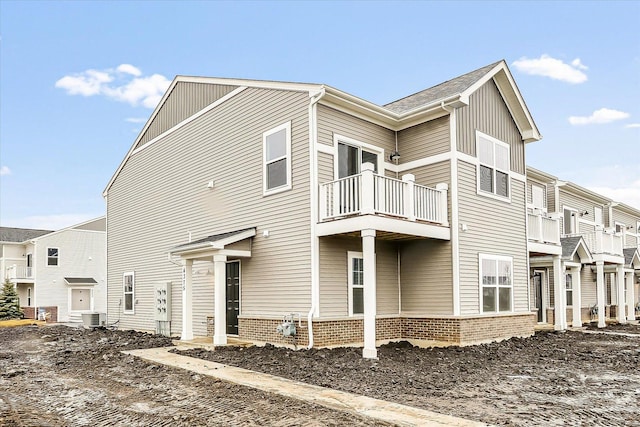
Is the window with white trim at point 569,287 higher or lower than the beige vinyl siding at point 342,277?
lower

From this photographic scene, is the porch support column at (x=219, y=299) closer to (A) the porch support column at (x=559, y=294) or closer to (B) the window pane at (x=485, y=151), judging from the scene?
(B) the window pane at (x=485, y=151)

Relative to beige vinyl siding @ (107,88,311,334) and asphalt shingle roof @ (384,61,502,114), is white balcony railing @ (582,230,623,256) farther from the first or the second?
beige vinyl siding @ (107,88,311,334)

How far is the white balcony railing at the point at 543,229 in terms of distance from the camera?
18.2 metres

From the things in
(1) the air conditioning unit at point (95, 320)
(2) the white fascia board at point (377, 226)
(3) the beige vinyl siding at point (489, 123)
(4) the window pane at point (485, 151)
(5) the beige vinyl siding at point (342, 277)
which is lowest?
(1) the air conditioning unit at point (95, 320)

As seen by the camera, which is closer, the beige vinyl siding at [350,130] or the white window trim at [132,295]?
the beige vinyl siding at [350,130]

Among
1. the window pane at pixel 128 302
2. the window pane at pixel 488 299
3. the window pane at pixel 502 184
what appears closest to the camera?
the window pane at pixel 488 299

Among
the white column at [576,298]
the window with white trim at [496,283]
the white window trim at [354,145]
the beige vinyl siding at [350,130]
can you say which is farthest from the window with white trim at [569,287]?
the white window trim at [354,145]

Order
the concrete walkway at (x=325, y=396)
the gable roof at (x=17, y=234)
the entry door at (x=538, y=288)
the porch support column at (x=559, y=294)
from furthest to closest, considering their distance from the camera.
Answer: the gable roof at (x=17, y=234) → the entry door at (x=538, y=288) → the porch support column at (x=559, y=294) → the concrete walkway at (x=325, y=396)

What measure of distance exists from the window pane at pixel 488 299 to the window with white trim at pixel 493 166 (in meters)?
2.76

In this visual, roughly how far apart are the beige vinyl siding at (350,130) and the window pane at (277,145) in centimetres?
124

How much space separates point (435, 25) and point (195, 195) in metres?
9.15

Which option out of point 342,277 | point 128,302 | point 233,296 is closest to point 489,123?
point 342,277

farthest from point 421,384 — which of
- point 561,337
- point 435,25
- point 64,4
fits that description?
point 64,4

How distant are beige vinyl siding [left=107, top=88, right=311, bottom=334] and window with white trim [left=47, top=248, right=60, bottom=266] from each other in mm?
18282
